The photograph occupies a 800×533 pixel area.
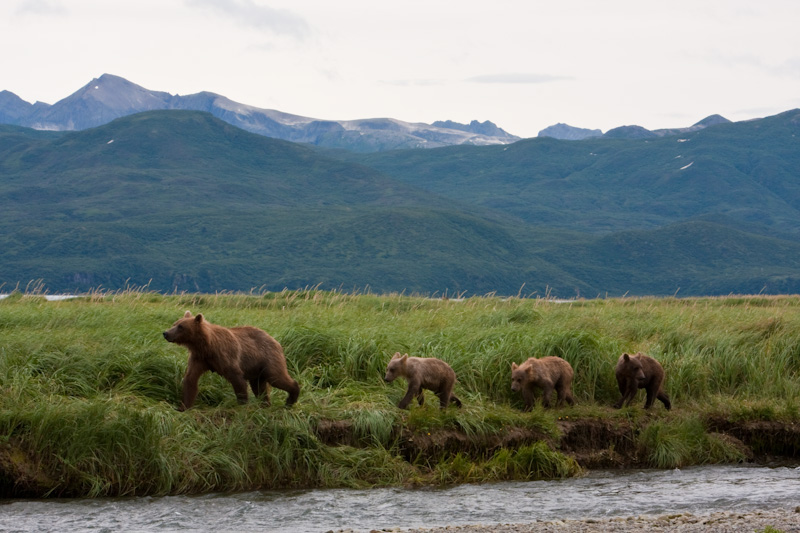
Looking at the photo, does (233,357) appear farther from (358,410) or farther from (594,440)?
(594,440)

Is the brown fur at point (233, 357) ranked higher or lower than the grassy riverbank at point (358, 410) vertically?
higher

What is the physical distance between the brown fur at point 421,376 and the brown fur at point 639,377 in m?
2.78

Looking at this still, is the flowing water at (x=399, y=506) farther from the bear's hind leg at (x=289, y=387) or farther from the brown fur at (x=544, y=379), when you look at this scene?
the brown fur at (x=544, y=379)

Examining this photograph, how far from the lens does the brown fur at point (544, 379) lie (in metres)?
13.7

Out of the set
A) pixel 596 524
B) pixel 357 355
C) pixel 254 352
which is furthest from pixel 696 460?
pixel 254 352

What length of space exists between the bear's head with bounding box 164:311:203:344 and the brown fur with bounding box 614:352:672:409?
6.55 metres

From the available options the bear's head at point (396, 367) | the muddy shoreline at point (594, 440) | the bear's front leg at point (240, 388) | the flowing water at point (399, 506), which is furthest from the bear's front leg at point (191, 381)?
the bear's head at point (396, 367)

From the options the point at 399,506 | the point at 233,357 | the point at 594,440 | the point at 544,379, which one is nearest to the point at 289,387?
the point at 233,357

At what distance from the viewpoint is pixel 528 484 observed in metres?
12.2

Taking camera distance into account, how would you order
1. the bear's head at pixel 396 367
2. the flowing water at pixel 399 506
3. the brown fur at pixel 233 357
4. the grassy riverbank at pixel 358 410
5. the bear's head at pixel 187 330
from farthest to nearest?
1. the bear's head at pixel 396 367
2. the brown fur at pixel 233 357
3. the bear's head at pixel 187 330
4. the grassy riverbank at pixel 358 410
5. the flowing water at pixel 399 506

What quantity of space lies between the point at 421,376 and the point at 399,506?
7.71 ft

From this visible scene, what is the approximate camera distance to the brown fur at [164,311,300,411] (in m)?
11.8

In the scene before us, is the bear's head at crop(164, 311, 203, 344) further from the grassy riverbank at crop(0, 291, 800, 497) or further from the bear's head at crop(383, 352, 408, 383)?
the bear's head at crop(383, 352, 408, 383)

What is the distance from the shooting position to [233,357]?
1214cm
